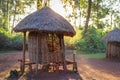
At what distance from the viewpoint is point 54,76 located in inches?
516

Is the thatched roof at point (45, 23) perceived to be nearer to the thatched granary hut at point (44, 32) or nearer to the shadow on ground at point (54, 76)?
the thatched granary hut at point (44, 32)

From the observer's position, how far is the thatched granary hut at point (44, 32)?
517 inches

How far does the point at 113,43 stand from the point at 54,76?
31.7 ft

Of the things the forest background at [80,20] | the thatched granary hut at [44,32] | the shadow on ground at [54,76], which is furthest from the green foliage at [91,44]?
the shadow on ground at [54,76]

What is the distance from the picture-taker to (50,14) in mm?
13852

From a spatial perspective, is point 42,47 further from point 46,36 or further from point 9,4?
point 9,4

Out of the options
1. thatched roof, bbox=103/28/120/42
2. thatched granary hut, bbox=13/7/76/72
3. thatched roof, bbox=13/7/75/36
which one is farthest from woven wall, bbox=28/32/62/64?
thatched roof, bbox=103/28/120/42

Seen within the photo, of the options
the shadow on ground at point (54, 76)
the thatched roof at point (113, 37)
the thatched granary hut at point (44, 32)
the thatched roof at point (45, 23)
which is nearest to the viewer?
the shadow on ground at point (54, 76)

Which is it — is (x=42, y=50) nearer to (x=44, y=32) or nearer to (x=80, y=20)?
(x=44, y=32)

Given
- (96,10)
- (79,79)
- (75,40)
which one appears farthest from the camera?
(96,10)

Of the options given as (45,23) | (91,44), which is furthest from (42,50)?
(91,44)

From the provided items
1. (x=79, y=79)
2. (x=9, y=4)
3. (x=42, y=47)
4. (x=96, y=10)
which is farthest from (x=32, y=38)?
(x=9, y=4)

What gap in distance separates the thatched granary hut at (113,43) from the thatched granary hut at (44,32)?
24.7 ft

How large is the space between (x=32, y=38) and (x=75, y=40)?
638 inches
